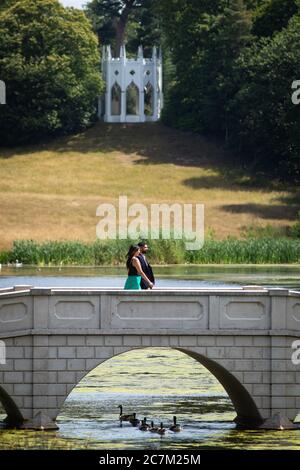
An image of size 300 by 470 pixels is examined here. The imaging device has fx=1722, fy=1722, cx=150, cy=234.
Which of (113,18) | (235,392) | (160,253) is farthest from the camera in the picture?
(113,18)

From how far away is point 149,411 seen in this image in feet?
112

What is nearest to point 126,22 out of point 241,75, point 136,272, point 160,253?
point 241,75

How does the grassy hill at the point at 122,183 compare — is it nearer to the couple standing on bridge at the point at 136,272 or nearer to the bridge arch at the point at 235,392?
the couple standing on bridge at the point at 136,272

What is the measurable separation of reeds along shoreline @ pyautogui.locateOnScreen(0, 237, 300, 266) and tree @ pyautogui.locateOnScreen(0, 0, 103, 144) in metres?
47.0

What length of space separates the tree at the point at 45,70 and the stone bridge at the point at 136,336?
107898 millimetres

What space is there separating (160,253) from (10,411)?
61001 mm

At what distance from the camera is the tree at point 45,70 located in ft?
460

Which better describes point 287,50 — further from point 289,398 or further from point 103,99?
point 289,398

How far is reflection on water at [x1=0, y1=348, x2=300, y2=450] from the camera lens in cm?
2988

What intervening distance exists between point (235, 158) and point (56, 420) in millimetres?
105819

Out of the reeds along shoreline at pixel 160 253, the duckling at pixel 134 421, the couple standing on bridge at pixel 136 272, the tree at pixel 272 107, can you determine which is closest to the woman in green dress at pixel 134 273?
the couple standing on bridge at pixel 136 272

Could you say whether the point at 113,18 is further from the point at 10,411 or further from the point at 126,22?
the point at 10,411

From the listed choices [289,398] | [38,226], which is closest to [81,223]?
[38,226]

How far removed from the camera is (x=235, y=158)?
13750 cm
